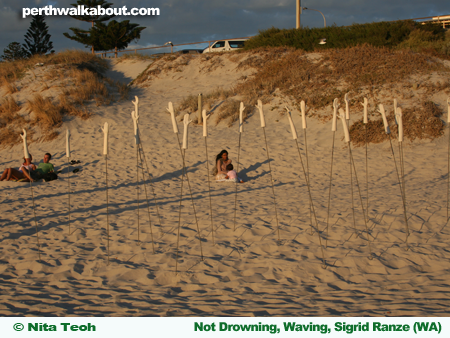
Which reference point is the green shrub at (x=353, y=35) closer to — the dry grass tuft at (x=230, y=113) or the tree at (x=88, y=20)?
the dry grass tuft at (x=230, y=113)

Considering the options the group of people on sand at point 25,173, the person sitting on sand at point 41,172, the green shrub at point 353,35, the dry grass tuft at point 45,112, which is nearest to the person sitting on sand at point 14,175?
the group of people on sand at point 25,173

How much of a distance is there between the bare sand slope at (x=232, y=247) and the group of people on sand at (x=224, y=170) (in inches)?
11.1

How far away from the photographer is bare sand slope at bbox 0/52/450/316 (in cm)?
295

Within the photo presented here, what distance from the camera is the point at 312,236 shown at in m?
4.62

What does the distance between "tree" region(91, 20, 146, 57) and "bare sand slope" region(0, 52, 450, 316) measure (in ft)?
80.8

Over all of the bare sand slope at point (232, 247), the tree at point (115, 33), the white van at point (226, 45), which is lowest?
the bare sand slope at point (232, 247)

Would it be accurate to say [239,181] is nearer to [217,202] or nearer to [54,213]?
[217,202]

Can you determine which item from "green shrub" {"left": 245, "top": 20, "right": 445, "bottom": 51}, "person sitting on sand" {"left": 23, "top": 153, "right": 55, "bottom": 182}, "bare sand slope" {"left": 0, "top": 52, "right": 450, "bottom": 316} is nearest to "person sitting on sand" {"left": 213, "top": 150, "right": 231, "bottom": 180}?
"bare sand slope" {"left": 0, "top": 52, "right": 450, "bottom": 316}

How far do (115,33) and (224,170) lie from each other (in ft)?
88.1

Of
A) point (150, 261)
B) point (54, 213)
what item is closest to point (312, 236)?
point (150, 261)

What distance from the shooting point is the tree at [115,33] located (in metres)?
29.9

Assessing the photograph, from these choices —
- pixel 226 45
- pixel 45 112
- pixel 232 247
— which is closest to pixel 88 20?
pixel 226 45

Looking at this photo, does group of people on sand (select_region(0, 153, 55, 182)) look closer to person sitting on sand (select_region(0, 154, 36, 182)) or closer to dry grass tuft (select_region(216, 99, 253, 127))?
person sitting on sand (select_region(0, 154, 36, 182))
